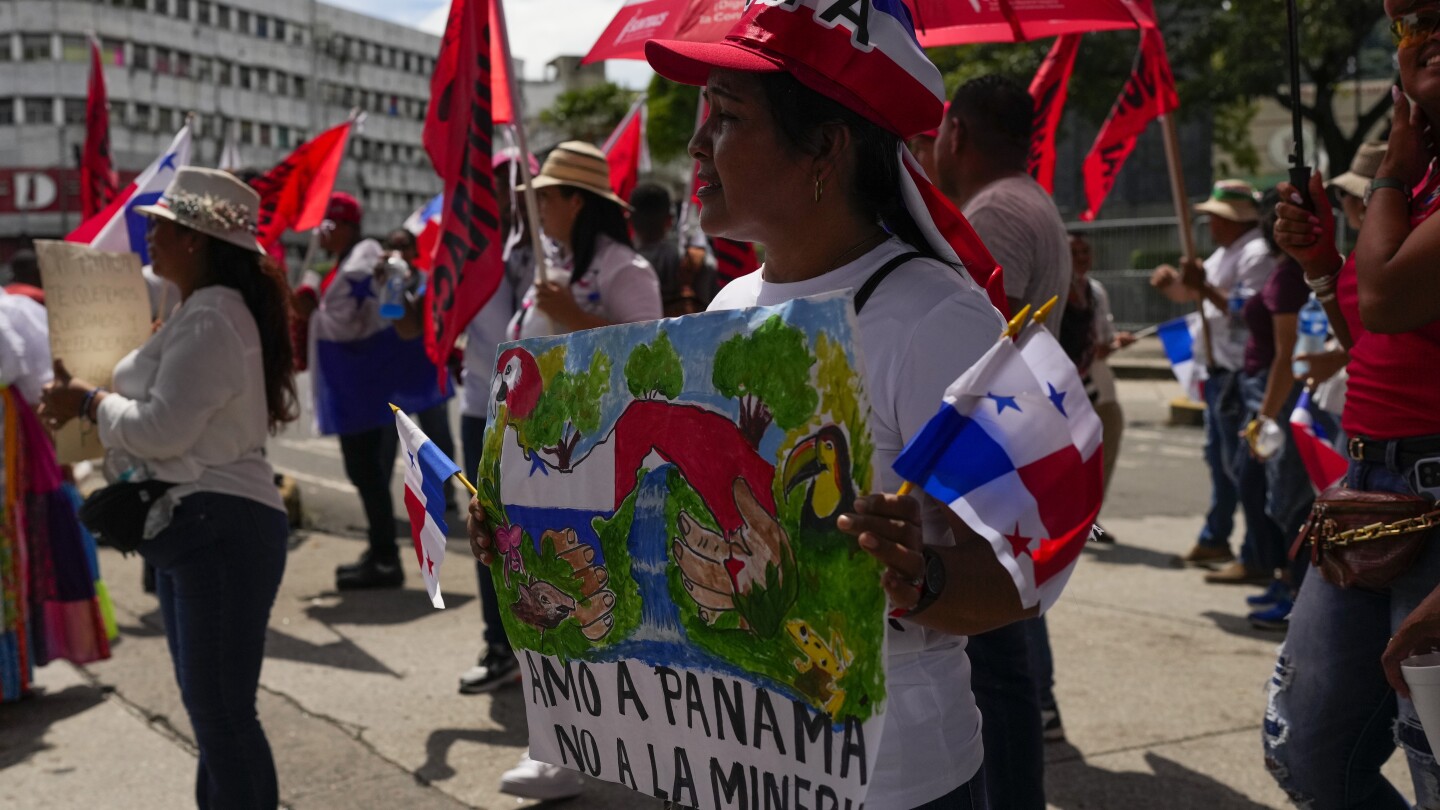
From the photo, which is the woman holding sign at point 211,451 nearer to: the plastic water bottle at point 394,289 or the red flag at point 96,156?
the plastic water bottle at point 394,289

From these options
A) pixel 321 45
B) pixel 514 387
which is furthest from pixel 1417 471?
pixel 321 45

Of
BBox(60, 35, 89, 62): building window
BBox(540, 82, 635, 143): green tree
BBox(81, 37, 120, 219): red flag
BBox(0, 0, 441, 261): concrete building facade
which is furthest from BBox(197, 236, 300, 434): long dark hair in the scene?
BBox(60, 35, 89, 62): building window

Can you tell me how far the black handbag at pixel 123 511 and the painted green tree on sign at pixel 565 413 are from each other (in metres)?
1.87

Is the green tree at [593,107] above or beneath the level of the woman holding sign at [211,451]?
above

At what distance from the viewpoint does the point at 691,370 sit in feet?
5.82

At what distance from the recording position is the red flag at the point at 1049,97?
567 cm

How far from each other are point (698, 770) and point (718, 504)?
39cm

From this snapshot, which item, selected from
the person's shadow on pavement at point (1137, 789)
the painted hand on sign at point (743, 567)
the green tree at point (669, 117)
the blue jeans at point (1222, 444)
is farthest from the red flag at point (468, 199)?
the green tree at point (669, 117)

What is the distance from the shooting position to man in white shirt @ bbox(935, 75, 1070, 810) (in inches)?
130

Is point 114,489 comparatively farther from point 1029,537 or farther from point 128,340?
point 1029,537

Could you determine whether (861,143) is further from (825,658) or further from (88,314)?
(88,314)

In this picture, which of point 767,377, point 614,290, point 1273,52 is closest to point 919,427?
point 767,377

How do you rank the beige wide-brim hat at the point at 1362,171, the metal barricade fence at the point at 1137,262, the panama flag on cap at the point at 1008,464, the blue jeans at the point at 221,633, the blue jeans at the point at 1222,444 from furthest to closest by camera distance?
the metal barricade fence at the point at 1137,262, the blue jeans at the point at 1222,444, the beige wide-brim hat at the point at 1362,171, the blue jeans at the point at 221,633, the panama flag on cap at the point at 1008,464

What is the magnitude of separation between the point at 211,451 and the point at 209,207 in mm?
688
